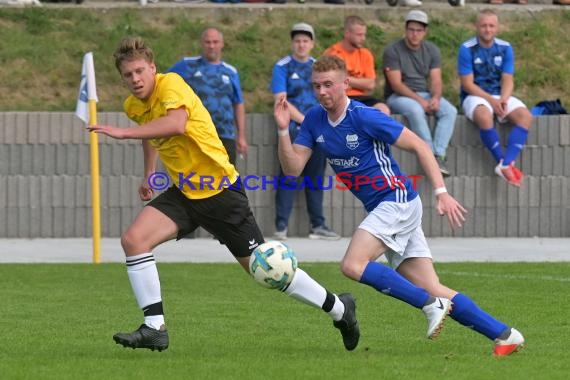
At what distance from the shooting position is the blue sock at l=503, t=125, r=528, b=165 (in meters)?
→ 16.9

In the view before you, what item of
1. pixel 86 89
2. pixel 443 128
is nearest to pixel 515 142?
pixel 443 128

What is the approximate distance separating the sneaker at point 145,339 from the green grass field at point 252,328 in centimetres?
8

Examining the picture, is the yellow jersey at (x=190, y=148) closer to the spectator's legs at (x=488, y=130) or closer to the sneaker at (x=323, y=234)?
the sneaker at (x=323, y=234)

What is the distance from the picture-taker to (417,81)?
1697 cm

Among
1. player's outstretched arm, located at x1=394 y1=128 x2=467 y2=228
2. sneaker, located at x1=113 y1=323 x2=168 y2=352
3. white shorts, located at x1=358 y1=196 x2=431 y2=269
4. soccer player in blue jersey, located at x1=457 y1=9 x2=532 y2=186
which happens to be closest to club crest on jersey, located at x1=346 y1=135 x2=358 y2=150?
player's outstretched arm, located at x1=394 y1=128 x2=467 y2=228

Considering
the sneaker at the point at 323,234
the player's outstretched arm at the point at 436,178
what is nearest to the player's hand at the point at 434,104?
the sneaker at the point at 323,234

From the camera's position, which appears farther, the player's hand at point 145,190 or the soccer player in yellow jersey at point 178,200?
the player's hand at point 145,190

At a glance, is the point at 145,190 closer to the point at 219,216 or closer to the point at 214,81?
the point at 219,216

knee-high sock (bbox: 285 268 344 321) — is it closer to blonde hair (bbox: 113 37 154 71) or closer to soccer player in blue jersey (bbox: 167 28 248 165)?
blonde hair (bbox: 113 37 154 71)

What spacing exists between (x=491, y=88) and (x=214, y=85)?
3316 mm

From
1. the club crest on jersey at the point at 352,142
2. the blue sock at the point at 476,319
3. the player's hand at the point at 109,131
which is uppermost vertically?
the player's hand at the point at 109,131

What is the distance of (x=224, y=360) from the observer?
329 inches

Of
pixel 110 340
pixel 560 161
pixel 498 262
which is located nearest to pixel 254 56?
pixel 560 161

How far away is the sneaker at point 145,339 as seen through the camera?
8.46 m
